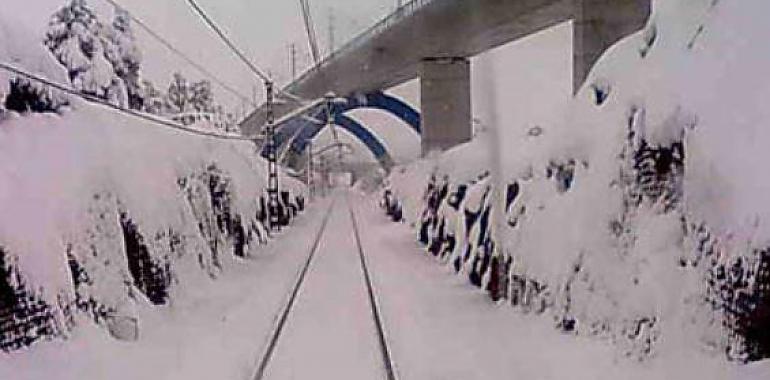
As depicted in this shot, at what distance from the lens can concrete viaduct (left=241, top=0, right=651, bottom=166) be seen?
22.3 m

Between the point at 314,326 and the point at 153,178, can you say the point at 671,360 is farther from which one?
the point at 153,178

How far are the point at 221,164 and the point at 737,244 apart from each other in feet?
58.6

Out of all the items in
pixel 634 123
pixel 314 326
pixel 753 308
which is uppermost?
pixel 634 123

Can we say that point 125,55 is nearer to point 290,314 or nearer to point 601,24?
point 601,24

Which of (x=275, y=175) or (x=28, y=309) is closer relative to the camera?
(x=28, y=309)

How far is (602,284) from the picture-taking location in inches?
333

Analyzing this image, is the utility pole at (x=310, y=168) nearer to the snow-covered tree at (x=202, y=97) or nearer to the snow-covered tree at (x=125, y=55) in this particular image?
the snow-covered tree at (x=202, y=97)

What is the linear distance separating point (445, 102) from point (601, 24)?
13.0 metres

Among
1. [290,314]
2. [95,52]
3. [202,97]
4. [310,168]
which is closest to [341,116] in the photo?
[310,168]

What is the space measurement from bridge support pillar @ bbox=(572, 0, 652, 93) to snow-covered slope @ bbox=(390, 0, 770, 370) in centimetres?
1073

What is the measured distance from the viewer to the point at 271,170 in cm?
3300

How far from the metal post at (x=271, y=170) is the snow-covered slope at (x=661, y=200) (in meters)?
19.1

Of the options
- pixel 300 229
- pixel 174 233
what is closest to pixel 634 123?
pixel 174 233

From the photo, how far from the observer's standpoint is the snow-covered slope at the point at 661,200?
241 inches
